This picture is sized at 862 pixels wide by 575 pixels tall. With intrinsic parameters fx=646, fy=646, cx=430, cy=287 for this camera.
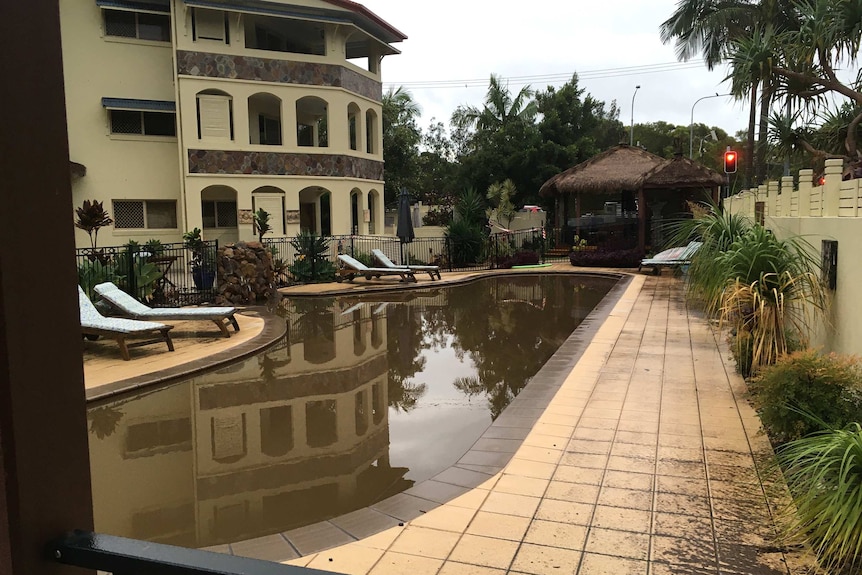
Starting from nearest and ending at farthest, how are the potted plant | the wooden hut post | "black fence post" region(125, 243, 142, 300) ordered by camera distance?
"black fence post" region(125, 243, 142, 300) → the potted plant → the wooden hut post

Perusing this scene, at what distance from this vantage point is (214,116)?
68.1 ft

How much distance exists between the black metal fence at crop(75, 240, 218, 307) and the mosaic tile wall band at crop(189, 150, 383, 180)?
7.21m

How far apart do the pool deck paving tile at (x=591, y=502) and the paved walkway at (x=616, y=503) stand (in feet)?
0.03

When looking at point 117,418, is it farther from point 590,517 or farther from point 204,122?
point 204,122

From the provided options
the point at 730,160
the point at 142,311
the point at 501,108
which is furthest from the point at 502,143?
the point at 142,311

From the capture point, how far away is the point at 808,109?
45.0 feet

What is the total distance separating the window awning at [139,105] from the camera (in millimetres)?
20297

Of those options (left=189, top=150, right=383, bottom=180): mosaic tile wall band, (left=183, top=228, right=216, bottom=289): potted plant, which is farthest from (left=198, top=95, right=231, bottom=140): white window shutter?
(left=183, top=228, right=216, bottom=289): potted plant

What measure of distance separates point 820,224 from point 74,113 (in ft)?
68.6

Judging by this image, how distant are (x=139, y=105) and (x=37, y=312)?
22.2m

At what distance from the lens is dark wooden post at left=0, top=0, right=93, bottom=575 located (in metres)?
0.97

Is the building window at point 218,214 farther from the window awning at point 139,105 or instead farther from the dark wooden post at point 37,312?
the dark wooden post at point 37,312

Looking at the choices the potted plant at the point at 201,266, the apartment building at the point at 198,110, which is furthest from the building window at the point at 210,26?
the potted plant at the point at 201,266

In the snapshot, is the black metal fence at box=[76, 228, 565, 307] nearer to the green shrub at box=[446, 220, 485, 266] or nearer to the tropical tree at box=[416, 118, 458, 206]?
the green shrub at box=[446, 220, 485, 266]
